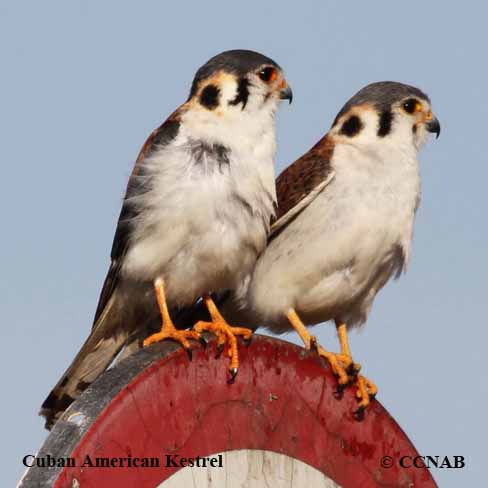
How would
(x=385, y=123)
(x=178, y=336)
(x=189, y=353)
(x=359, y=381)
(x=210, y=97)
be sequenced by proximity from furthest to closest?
1. (x=385, y=123)
2. (x=210, y=97)
3. (x=359, y=381)
4. (x=178, y=336)
5. (x=189, y=353)

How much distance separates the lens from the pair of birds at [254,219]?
13.5ft

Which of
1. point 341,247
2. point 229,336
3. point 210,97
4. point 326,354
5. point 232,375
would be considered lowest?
point 232,375

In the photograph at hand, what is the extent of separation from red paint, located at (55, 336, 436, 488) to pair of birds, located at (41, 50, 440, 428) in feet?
0.85

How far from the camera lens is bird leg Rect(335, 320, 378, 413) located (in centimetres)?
317

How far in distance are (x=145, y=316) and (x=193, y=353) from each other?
1881 millimetres

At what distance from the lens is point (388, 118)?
17.3 ft

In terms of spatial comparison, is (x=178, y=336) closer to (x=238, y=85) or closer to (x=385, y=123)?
(x=238, y=85)

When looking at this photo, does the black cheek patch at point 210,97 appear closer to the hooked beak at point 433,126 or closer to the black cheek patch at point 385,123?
the black cheek patch at point 385,123

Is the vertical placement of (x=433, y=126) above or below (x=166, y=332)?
above

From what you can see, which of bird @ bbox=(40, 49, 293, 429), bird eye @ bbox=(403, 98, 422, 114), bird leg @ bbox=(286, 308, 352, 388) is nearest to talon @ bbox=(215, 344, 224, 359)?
bird leg @ bbox=(286, 308, 352, 388)

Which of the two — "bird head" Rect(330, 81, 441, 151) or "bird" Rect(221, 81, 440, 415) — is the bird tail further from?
"bird head" Rect(330, 81, 441, 151)

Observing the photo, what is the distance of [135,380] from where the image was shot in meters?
2.52

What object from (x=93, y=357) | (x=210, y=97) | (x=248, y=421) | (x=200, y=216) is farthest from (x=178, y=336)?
(x=210, y=97)

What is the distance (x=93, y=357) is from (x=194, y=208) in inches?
32.5
